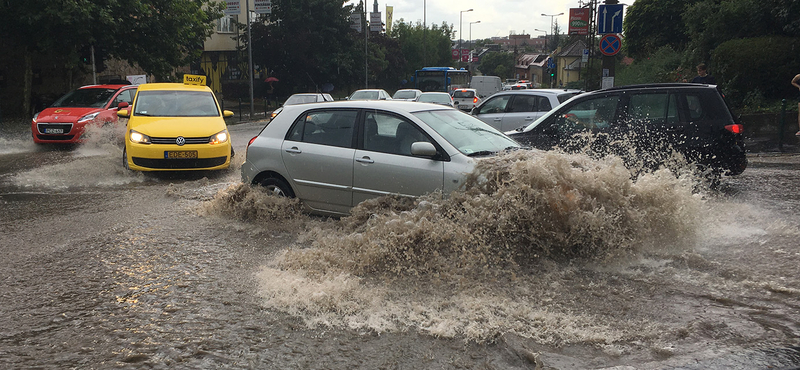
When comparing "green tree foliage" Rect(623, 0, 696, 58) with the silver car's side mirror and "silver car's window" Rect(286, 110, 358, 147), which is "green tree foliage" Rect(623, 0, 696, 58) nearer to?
"silver car's window" Rect(286, 110, 358, 147)

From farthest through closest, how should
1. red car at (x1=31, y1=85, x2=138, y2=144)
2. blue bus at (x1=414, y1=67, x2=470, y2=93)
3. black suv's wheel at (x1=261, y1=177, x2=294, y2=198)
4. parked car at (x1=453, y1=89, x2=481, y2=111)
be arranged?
blue bus at (x1=414, y1=67, x2=470, y2=93), parked car at (x1=453, y1=89, x2=481, y2=111), red car at (x1=31, y1=85, x2=138, y2=144), black suv's wheel at (x1=261, y1=177, x2=294, y2=198)

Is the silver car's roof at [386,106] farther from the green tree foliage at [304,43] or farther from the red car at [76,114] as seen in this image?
the green tree foliage at [304,43]

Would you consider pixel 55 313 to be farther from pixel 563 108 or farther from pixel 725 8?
pixel 725 8

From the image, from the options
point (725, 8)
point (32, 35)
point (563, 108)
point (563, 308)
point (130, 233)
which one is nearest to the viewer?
point (563, 308)

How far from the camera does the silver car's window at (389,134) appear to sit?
634 centimetres

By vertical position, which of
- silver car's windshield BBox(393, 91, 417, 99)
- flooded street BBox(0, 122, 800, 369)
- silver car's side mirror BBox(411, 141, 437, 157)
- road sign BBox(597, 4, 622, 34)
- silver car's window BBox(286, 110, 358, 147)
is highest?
road sign BBox(597, 4, 622, 34)

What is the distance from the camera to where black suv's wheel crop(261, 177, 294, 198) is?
7.30m

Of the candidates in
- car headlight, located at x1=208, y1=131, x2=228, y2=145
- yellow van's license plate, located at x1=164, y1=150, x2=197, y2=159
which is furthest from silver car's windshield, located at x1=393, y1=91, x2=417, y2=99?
yellow van's license plate, located at x1=164, y1=150, x2=197, y2=159

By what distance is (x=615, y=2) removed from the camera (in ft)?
48.9

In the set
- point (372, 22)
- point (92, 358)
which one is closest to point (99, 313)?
point (92, 358)

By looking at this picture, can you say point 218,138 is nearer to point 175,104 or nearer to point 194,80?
point 175,104

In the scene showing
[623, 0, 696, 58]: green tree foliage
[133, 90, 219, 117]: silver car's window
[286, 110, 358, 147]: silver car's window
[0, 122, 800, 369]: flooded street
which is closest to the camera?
[0, 122, 800, 369]: flooded street

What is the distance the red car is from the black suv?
9.85 m

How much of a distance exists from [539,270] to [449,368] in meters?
Result: 1.91
